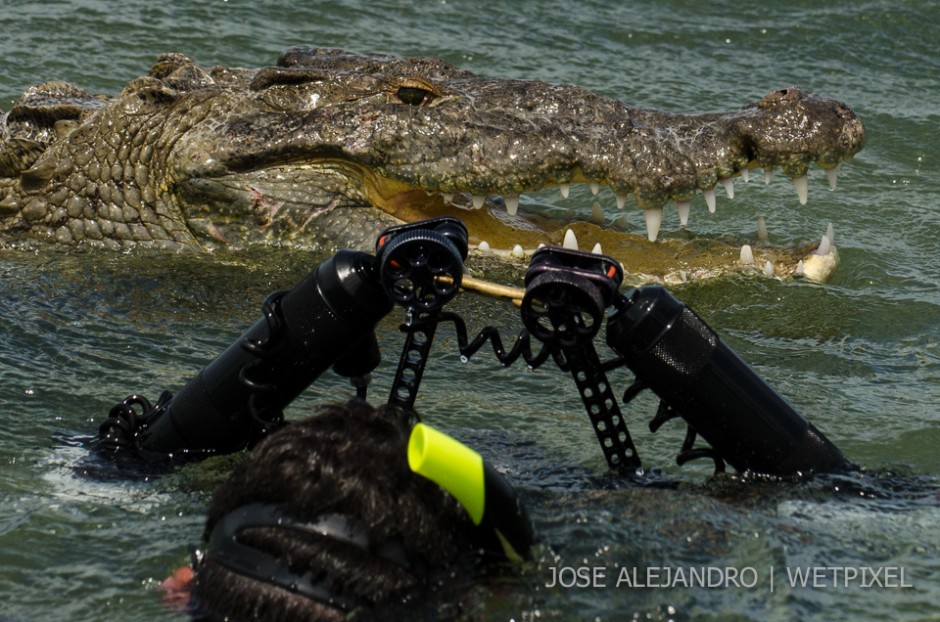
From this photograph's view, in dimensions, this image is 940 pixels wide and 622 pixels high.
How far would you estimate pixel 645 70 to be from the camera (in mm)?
9875

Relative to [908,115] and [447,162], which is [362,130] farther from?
[908,115]

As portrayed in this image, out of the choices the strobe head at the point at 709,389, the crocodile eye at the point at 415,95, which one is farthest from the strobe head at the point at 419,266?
the crocodile eye at the point at 415,95

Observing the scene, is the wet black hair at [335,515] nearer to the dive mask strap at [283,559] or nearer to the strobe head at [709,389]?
the dive mask strap at [283,559]

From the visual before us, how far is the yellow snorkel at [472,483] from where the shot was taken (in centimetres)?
226

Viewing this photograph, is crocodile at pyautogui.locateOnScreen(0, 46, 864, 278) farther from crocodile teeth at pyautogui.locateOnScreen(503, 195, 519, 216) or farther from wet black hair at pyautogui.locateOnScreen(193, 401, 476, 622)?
wet black hair at pyautogui.locateOnScreen(193, 401, 476, 622)

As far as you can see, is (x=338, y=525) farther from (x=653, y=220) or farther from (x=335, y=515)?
(x=653, y=220)

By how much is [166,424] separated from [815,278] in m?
3.48

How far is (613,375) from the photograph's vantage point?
5145 mm

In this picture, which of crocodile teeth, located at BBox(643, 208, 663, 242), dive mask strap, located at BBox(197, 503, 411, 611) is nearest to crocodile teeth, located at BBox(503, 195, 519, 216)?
crocodile teeth, located at BBox(643, 208, 663, 242)

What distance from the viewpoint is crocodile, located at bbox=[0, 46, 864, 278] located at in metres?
5.74

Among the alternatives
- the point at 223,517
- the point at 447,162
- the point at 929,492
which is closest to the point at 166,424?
the point at 223,517

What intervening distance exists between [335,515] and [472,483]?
0.80 feet

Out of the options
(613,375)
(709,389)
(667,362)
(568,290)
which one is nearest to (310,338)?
(568,290)

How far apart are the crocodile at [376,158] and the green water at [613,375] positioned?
235 mm
